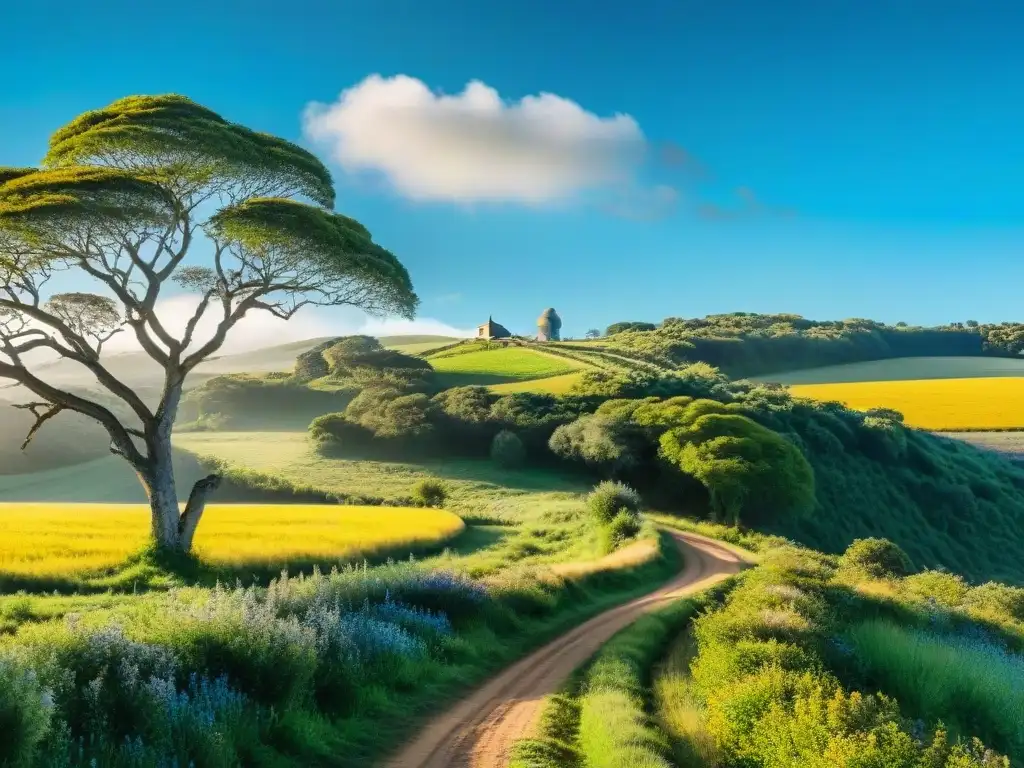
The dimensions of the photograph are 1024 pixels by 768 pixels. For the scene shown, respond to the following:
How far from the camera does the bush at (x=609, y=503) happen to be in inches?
1426

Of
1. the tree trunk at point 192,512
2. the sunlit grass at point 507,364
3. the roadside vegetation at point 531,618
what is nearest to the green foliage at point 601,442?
the roadside vegetation at point 531,618

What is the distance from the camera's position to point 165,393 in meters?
23.1

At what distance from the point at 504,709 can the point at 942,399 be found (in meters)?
101

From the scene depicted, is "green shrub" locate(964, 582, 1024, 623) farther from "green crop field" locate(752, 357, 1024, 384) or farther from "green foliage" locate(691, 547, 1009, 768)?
"green crop field" locate(752, 357, 1024, 384)

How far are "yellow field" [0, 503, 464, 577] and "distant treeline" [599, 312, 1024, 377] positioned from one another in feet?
272

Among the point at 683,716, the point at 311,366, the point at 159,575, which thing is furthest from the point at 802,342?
the point at 683,716

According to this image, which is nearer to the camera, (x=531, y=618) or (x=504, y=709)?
(x=504, y=709)

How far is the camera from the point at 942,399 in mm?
93562

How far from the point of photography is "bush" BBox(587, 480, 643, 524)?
3622 cm

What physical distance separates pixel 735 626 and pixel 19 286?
22.5 metres

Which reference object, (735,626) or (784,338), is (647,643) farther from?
(784,338)

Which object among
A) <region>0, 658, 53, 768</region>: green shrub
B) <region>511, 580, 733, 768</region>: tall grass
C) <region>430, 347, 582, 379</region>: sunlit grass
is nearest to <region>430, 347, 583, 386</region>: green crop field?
<region>430, 347, 582, 379</region>: sunlit grass

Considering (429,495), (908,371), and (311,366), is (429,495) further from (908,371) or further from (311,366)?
(908,371)

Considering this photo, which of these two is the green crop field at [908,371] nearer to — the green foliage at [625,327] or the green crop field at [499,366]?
the green crop field at [499,366]
